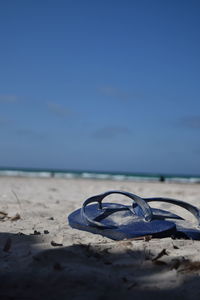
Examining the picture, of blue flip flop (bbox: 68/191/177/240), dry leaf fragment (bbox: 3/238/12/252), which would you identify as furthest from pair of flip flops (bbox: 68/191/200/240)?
dry leaf fragment (bbox: 3/238/12/252)

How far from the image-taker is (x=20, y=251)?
6.35 feet

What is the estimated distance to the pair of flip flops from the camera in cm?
222

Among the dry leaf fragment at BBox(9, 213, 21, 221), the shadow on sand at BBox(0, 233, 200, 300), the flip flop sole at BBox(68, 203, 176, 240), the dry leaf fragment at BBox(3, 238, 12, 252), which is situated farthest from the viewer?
the dry leaf fragment at BBox(9, 213, 21, 221)

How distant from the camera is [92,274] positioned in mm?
1595

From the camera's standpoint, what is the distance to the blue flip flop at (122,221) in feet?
7.25

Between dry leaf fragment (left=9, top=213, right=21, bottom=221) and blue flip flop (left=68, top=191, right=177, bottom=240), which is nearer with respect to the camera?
blue flip flop (left=68, top=191, right=177, bottom=240)

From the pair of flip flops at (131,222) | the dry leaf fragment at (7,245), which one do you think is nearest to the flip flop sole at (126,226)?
→ the pair of flip flops at (131,222)

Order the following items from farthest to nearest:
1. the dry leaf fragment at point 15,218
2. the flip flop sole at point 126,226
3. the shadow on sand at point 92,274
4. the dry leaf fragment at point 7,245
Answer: the dry leaf fragment at point 15,218 < the flip flop sole at point 126,226 < the dry leaf fragment at point 7,245 < the shadow on sand at point 92,274

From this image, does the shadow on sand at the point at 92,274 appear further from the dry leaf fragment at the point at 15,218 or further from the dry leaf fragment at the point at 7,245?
the dry leaf fragment at the point at 15,218

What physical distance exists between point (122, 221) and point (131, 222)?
7cm

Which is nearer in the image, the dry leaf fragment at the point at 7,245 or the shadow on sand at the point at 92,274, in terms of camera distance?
the shadow on sand at the point at 92,274

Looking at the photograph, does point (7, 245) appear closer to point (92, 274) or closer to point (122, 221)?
point (92, 274)

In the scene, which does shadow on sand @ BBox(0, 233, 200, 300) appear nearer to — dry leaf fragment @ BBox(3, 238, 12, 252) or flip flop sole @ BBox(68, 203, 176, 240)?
dry leaf fragment @ BBox(3, 238, 12, 252)

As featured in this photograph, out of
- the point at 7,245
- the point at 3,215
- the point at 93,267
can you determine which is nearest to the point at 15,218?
the point at 3,215
